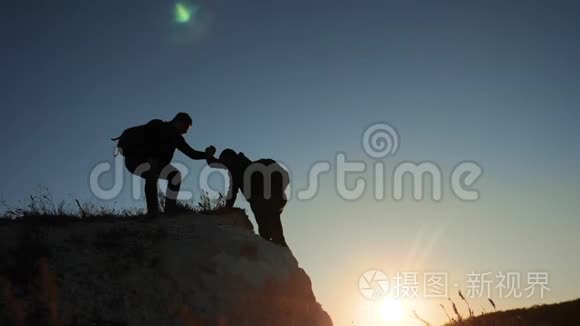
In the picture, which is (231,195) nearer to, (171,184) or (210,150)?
(210,150)

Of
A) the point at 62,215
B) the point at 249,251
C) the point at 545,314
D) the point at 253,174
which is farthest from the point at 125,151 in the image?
the point at 545,314

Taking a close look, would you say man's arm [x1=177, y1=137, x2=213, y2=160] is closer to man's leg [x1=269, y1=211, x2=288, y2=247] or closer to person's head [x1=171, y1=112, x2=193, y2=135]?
person's head [x1=171, y1=112, x2=193, y2=135]

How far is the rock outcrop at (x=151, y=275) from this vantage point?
17.3ft

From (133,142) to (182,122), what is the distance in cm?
103

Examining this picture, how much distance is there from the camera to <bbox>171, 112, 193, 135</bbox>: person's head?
30.7 feet

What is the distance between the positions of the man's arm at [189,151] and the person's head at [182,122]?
28 cm

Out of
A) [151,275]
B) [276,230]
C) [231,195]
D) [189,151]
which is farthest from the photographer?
[231,195]

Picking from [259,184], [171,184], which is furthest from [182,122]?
[259,184]

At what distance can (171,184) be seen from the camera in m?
9.02

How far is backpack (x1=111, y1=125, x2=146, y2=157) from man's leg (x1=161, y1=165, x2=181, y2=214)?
575 mm

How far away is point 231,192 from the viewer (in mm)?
9828

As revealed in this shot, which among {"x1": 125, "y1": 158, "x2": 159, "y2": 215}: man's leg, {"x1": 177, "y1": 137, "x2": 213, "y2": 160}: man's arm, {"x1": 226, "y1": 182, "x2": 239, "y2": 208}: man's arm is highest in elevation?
{"x1": 177, "y1": 137, "x2": 213, "y2": 160}: man's arm

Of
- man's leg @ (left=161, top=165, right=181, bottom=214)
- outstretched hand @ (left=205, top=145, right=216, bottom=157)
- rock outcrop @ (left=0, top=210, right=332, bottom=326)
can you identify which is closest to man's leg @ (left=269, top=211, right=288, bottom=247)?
rock outcrop @ (left=0, top=210, right=332, bottom=326)

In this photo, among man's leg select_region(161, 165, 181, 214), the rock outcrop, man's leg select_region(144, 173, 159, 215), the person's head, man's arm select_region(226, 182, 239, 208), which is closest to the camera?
the rock outcrop
